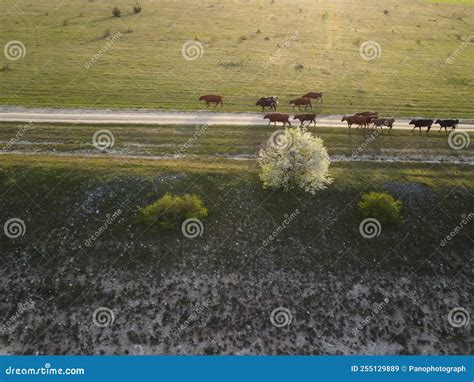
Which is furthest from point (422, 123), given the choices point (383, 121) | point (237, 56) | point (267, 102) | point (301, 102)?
point (237, 56)

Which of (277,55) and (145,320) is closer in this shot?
(145,320)

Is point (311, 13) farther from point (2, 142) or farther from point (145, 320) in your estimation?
point (145, 320)

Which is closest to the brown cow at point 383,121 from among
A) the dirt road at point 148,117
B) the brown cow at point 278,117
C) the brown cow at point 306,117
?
the dirt road at point 148,117

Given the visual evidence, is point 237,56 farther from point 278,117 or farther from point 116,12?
point 116,12

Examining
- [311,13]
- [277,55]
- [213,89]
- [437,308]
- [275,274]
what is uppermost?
[311,13]

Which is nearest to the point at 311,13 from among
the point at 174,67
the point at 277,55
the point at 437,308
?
the point at 277,55

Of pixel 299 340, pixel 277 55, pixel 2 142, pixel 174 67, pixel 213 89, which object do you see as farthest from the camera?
pixel 277 55
